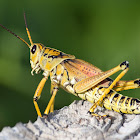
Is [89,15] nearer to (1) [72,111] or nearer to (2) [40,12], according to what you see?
(2) [40,12]

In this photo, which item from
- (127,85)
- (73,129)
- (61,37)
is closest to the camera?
(73,129)

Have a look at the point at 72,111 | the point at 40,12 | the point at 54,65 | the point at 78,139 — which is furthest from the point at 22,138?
the point at 40,12

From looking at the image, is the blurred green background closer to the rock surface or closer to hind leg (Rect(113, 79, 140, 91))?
hind leg (Rect(113, 79, 140, 91))

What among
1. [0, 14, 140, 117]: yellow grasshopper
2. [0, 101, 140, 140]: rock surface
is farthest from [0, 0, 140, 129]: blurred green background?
[0, 101, 140, 140]: rock surface

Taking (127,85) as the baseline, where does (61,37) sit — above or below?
above

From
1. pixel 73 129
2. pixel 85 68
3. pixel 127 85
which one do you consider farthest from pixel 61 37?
pixel 73 129

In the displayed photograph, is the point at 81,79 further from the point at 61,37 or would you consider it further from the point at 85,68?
the point at 61,37

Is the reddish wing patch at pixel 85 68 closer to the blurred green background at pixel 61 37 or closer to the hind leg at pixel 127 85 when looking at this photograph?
the hind leg at pixel 127 85
